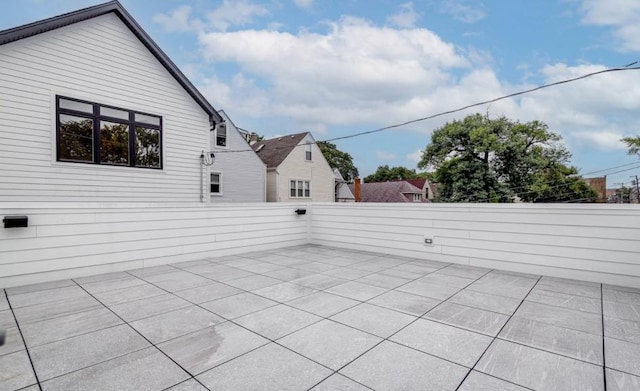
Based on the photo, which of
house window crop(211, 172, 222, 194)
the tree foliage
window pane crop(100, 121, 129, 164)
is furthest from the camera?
the tree foliage

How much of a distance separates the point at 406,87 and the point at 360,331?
434 inches

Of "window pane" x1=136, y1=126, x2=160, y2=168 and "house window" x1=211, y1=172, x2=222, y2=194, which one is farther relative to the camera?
"house window" x1=211, y1=172, x2=222, y2=194

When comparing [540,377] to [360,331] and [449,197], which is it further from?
[449,197]

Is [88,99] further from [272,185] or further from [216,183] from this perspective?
[272,185]

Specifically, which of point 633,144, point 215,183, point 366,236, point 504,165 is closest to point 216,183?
point 215,183

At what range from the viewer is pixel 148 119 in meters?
7.28

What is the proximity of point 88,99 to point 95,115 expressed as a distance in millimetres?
327

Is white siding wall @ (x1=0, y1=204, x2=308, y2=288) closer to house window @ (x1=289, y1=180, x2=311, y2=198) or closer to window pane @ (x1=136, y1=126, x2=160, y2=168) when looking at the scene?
window pane @ (x1=136, y1=126, x2=160, y2=168)

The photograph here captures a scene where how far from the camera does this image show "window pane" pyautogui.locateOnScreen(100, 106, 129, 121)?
6.62m

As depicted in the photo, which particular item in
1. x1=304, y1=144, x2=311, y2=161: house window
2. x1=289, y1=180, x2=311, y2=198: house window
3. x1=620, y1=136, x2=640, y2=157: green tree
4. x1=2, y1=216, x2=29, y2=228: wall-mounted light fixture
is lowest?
x1=2, y1=216, x2=29, y2=228: wall-mounted light fixture

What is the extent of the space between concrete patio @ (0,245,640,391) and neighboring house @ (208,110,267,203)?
33.9 feet

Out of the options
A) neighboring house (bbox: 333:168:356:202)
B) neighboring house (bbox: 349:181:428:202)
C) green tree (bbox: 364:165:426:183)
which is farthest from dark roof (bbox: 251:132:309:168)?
green tree (bbox: 364:165:426:183)

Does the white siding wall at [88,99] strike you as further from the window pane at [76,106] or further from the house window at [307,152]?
the house window at [307,152]

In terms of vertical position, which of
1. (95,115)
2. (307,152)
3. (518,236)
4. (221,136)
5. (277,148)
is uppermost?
(277,148)
